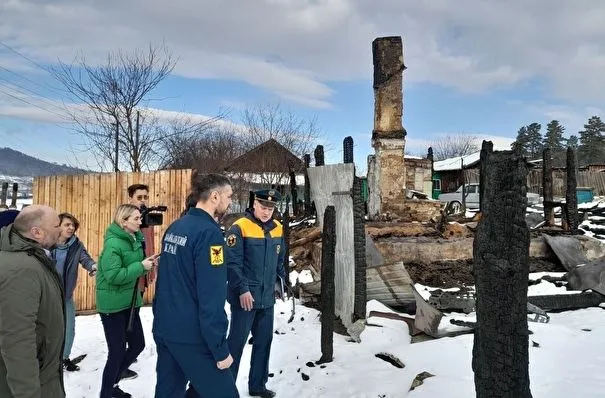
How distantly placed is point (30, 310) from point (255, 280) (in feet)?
6.68

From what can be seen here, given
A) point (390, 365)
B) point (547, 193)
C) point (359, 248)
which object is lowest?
point (390, 365)

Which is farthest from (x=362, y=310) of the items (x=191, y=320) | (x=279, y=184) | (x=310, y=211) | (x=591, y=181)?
(x=591, y=181)

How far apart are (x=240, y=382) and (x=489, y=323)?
2.67 meters

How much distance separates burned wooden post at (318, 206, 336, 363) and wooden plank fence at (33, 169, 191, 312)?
9.48ft

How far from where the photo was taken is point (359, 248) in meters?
5.48

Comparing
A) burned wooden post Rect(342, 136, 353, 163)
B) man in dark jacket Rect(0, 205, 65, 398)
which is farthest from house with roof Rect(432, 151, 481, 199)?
man in dark jacket Rect(0, 205, 65, 398)

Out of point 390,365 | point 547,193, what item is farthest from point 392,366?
point 547,193

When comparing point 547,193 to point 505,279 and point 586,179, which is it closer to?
point 505,279

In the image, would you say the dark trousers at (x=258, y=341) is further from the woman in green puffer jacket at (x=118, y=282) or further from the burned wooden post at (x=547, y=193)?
the burned wooden post at (x=547, y=193)

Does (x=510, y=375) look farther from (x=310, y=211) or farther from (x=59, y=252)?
(x=310, y=211)

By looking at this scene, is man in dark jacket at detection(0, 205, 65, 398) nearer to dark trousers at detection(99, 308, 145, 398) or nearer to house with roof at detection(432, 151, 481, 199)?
dark trousers at detection(99, 308, 145, 398)

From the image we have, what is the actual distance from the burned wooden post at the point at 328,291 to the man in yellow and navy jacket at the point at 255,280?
0.85 metres

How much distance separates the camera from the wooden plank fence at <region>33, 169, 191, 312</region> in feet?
22.8

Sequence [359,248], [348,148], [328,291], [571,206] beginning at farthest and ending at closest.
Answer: [571,206] < [348,148] < [359,248] < [328,291]
